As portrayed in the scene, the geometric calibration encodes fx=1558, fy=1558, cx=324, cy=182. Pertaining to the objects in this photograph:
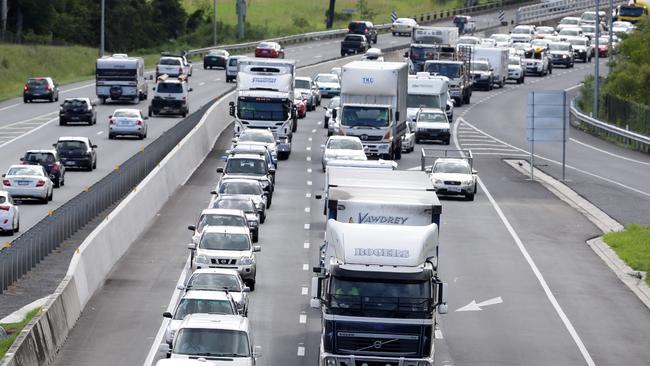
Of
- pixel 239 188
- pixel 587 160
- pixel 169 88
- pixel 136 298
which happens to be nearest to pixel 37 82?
pixel 169 88

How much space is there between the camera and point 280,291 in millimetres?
37906

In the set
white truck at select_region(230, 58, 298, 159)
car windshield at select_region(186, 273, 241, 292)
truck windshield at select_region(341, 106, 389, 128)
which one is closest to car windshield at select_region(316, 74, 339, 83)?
white truck at select_region(230, 58, 298, 159)

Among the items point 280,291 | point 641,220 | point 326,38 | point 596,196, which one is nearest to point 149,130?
point 596,196

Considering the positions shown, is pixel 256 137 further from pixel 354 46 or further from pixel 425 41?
pixel 354 46

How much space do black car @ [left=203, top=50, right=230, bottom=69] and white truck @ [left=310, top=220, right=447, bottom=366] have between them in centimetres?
9414

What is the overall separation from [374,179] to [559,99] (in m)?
32.7

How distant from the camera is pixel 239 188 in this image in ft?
160

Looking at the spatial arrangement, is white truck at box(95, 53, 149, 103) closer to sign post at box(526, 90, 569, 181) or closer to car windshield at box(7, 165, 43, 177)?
sign post at box(526, 90, 569, 181)

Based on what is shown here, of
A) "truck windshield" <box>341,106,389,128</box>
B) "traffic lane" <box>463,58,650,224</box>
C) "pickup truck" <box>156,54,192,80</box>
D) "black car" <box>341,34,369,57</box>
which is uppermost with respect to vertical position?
"black car" <box>341,34,369,57</box>

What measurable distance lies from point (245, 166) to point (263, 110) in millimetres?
13333

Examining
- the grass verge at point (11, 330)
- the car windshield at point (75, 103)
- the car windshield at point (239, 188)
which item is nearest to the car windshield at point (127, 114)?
the car windshield at point (75, 103)

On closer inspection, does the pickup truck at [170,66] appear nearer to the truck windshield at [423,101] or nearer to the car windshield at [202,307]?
the truck windshield at [423,101]

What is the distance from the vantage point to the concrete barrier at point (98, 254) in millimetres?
27516

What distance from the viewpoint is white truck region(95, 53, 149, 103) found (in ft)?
287
